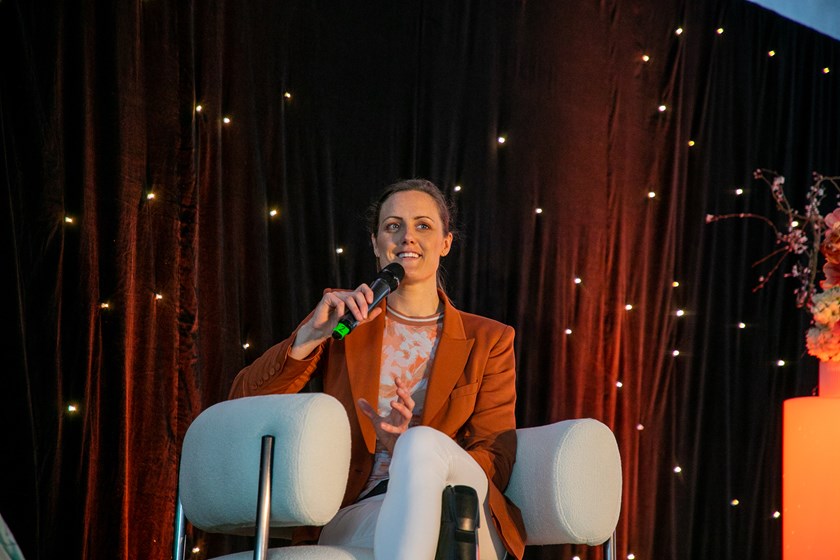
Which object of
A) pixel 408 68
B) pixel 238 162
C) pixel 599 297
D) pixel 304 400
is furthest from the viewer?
pixel 599 297

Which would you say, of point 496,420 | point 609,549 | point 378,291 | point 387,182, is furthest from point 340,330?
point 387,182

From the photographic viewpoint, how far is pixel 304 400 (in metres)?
1.80

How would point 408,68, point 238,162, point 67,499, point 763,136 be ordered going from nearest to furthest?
point 67,499 < point 238,162 < point 408,68 < point 763,136

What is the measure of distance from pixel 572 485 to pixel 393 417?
0.40 meters

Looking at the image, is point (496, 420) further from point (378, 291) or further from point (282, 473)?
point (282, 473)

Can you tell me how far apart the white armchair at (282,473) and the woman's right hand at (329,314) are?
0.93ft

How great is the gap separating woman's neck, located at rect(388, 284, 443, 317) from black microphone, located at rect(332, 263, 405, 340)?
11.1 inches

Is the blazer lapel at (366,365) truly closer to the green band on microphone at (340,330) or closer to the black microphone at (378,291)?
the black microphone at (378,291)

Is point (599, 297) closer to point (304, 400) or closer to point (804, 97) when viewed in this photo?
point (804, 97)

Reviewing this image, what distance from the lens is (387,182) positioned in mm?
3340

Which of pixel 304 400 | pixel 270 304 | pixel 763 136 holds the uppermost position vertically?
pixel 763 136

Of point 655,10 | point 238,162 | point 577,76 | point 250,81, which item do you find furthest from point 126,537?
point 655,10

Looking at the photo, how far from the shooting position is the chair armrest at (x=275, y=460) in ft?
5.77

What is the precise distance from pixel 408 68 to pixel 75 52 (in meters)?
1.11
